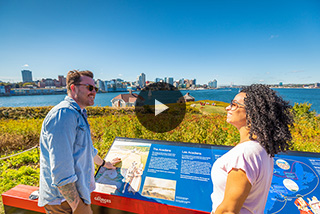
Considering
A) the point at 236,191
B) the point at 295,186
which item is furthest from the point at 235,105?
the point at 295,186

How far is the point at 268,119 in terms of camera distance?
4.04 ft

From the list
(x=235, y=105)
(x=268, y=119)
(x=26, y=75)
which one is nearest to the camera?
(x=268, y=119)

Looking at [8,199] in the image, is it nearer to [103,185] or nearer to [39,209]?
[39,209]

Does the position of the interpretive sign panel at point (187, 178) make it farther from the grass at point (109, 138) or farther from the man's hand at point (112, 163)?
the grass at point (109, 138)

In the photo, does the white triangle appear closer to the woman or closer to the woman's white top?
the woman

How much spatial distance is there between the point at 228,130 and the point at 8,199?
5214 mm

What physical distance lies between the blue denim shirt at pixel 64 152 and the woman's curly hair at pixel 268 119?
1.73 meters

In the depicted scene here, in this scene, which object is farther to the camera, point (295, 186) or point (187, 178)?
point (187, 178)

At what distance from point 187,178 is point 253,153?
4.30 feet

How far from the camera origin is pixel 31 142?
5812mm

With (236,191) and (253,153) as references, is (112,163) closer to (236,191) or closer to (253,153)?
(236,191)

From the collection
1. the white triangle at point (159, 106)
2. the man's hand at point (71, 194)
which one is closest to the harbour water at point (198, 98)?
the white triangle at point (159, 106)

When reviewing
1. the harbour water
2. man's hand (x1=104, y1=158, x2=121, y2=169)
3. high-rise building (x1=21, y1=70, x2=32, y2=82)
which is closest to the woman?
the harbour water

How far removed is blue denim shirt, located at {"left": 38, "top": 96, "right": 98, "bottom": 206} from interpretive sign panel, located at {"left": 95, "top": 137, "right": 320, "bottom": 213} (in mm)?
709
